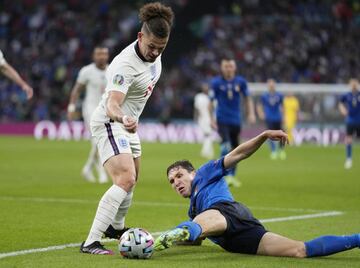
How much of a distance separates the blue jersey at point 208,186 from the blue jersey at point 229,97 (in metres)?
9.34

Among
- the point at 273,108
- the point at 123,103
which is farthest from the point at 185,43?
the point at 123,103

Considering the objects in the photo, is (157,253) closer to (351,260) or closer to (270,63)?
(351,260)

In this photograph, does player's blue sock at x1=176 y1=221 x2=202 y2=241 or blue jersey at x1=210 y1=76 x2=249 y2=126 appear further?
blue jersey at x1=210 y1=76 x2=249 y2=126

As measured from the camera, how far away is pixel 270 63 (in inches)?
1608

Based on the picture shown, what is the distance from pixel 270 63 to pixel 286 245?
1302 inches

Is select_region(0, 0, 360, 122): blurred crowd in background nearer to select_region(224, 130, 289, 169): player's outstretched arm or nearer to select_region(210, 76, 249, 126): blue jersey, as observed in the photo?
select_region(210, 76, 249, 126): blue jersey

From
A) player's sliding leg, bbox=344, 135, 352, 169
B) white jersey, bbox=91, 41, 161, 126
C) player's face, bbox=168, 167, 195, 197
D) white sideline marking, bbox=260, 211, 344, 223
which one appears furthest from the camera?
player's sliding leg, bbox=344, 135, 352, 169

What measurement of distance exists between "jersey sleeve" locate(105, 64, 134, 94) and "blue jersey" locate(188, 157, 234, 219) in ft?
3.84

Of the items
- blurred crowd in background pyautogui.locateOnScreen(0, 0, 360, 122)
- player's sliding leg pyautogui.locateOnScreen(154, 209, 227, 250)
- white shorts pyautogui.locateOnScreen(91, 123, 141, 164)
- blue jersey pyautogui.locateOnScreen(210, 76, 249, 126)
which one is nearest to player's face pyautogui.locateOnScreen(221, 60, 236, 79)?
blue jersey pyautogui.locateOnScreen(210, 76, 249, 126)

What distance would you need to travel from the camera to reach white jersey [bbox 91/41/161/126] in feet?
27.8

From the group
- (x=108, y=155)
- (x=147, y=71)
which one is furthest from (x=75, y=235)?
(x=147, y=71)

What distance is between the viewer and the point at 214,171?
8617 mm

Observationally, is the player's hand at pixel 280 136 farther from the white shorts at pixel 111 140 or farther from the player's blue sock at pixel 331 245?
the white shorts at pixel 111 140

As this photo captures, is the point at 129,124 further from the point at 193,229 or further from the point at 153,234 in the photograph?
the point at 153,234
